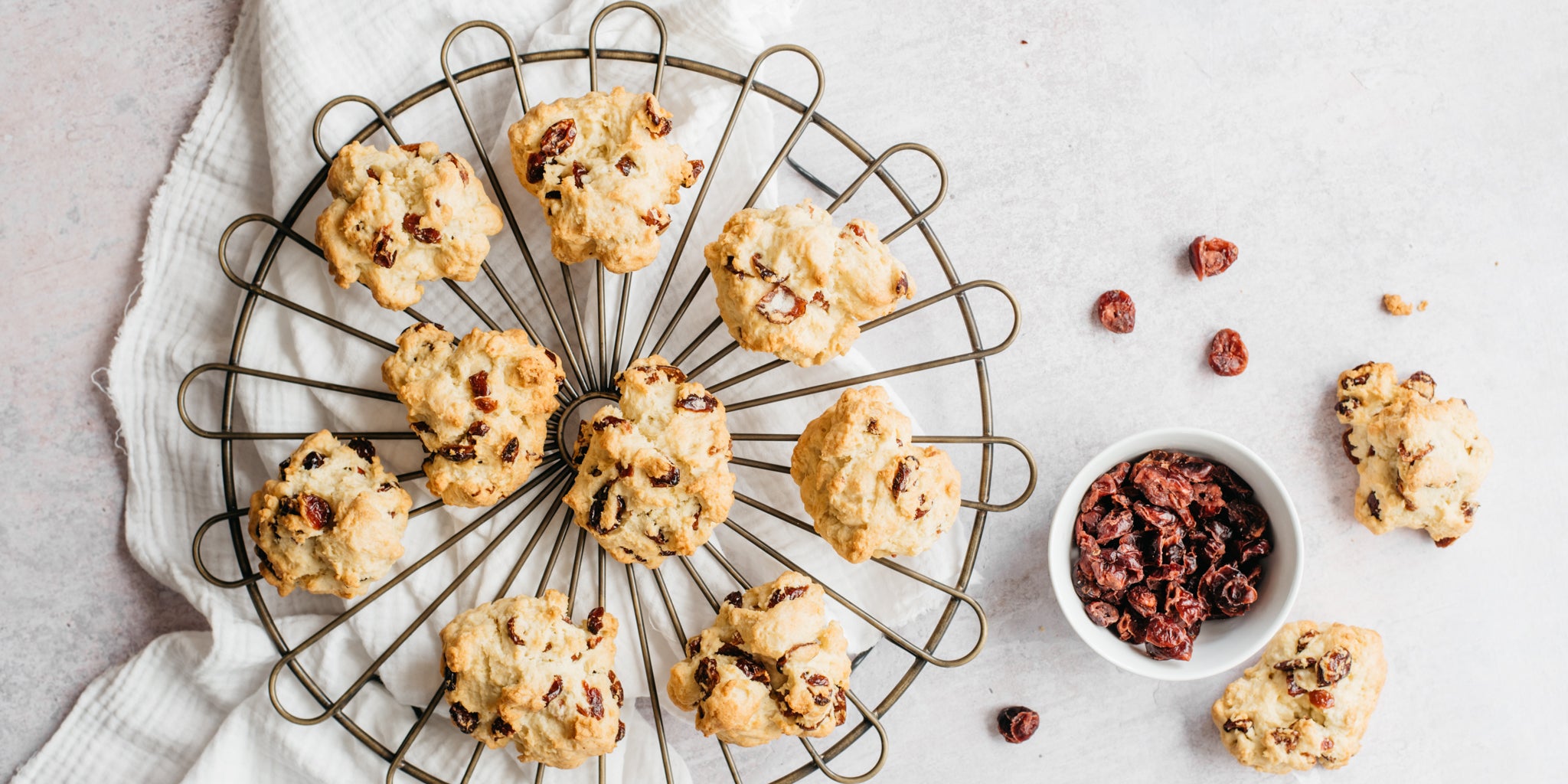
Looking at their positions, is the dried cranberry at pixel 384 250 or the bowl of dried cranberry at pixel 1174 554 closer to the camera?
the dried cranberry at pixel 384 250

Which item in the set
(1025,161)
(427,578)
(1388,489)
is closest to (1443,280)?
(1388,489)

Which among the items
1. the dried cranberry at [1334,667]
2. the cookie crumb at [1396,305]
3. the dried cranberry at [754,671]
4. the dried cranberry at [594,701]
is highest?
the dried cranberry at [594,701]

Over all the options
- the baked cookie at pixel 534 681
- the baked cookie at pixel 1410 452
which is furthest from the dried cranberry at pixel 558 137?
the baked cookie at pixel 1410 452

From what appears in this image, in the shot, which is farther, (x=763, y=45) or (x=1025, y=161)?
(x=1025, y=161)

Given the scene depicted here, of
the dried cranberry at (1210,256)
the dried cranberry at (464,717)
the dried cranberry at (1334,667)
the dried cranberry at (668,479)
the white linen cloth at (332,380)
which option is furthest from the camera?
the dried cranberry at (1210,256)

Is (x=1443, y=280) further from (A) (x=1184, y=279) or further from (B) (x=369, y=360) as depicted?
(B) (x=369, y=360)

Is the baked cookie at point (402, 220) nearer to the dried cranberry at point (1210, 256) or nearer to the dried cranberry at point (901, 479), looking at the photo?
the dried cranberry at point (901, 479)

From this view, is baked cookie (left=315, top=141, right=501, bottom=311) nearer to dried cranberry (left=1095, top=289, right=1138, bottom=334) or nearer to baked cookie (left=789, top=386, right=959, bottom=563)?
baked cookie (left=789, top=386, right=959, bottom=563)

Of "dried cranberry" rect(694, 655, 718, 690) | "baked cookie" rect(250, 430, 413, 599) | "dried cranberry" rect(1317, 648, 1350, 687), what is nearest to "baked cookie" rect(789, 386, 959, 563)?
"dried cranberry" rect(694, 655, 718, 690)
